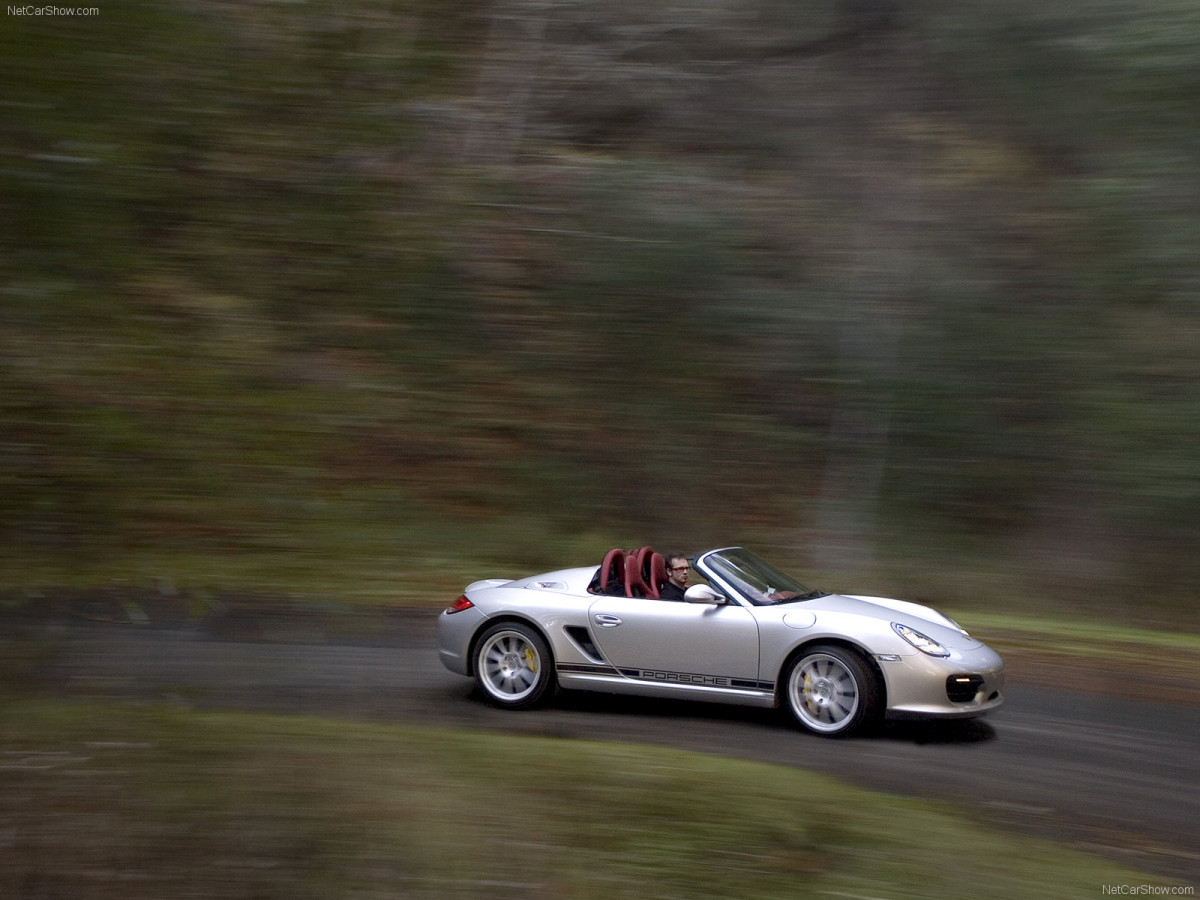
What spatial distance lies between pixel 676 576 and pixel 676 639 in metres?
0.58

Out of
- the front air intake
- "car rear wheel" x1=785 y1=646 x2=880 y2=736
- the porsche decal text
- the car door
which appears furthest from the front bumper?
the porsche decal text

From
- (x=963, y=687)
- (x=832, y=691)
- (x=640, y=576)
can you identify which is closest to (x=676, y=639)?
(x=640, y=576)

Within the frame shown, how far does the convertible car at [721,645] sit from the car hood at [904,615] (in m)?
0.01

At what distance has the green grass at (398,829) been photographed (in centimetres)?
375

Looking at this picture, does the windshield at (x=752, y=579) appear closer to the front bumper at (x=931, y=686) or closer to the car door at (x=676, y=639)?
the car door at (x=676, y=639)

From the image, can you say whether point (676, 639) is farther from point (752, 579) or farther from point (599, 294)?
point (599, 294)

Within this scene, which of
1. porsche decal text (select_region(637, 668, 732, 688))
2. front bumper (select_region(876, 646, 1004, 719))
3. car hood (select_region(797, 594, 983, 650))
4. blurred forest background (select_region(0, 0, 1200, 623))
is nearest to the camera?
blurred forest background (select_region(0, 0, 1200, 623))

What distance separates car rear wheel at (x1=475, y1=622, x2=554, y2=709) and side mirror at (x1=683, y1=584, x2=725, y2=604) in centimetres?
113

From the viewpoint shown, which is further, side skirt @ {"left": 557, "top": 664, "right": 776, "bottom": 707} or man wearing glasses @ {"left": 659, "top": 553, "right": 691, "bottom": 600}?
man wearing glasses @ {"left": 659, "top": 553, "right": 691, "bottom": 600}

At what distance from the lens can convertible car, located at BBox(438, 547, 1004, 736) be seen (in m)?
6.93

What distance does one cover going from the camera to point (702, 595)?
24.1ft

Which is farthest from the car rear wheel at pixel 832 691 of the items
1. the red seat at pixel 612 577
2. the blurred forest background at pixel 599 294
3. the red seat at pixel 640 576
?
the blurred forest background at pixel 599 294

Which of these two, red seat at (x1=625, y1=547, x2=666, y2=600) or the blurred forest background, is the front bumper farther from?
the blurred forest background

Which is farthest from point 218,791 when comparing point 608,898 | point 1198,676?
point 1198,676
